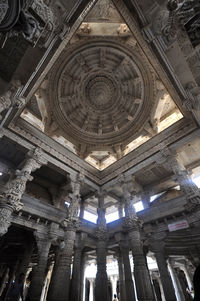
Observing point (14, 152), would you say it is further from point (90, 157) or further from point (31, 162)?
point (90, 157)

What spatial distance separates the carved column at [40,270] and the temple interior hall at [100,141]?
0.06 m

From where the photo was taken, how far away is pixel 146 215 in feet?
36.8

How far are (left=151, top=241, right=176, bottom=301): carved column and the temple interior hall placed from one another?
0.05 metres

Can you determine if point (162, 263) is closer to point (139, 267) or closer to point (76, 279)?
point (139, 267)

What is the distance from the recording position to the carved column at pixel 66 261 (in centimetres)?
794

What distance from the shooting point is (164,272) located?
8.78 meters

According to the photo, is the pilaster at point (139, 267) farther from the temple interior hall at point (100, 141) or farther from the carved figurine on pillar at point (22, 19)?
the carved figurine on pillar at point (22, 19)

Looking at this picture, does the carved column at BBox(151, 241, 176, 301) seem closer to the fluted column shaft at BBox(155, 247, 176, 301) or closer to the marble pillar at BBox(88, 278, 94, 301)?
the fluted column shaft at BBox(155, 247, 176, 301)

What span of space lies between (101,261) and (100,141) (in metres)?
10.3

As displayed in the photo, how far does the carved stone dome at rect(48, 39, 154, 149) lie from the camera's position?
44.3 ft

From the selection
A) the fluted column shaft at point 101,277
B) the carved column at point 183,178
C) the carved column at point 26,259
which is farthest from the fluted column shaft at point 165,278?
the carved column at point 26,259

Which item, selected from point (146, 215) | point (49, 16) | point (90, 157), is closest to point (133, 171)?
point (146, 215)

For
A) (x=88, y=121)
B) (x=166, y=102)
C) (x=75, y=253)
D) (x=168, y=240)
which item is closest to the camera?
(x=168, y=240)

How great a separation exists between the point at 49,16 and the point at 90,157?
13.9 metres
